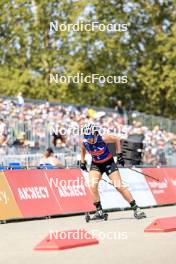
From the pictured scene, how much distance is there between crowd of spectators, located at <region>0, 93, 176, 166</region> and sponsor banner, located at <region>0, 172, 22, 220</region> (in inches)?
157

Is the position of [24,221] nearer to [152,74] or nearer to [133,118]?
[133,118]

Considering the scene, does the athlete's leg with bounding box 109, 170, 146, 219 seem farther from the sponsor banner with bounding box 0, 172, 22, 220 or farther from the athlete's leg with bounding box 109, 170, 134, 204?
the sponsor banner with bounding box 0, 172, 22, 220

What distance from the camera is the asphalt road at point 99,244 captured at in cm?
1002

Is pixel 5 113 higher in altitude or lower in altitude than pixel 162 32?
lower

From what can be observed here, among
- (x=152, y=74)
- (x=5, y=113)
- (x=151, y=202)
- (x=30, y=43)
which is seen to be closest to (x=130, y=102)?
(x=152, y=74)

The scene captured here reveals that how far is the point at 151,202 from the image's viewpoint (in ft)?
71.4

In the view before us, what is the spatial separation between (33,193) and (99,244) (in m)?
6.01

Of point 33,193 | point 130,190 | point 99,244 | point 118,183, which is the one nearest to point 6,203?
point 33,193

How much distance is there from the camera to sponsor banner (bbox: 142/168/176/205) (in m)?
22.2

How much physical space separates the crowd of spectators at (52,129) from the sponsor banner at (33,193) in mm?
2841

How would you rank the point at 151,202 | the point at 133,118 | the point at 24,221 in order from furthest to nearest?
the point at 133,118 < the point at 151,202 < the point at 24,221

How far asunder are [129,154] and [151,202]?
251cm

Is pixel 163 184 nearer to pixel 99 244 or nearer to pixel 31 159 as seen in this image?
pixel 31 159

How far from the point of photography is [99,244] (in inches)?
460
